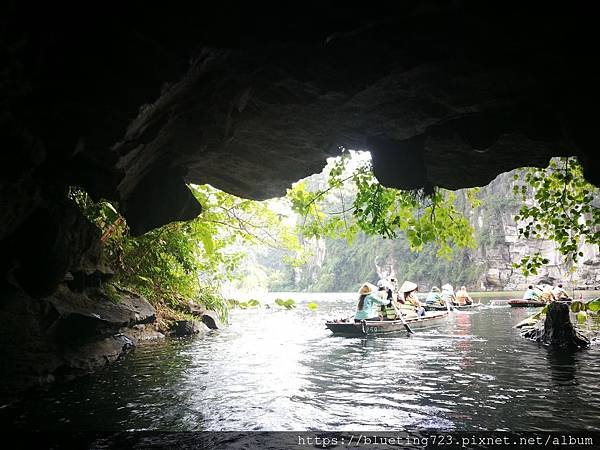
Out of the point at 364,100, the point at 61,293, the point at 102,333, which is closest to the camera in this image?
the point at 364,100

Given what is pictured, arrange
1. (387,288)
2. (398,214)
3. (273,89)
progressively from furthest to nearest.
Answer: (387,288)
(398,214)
(273,89)

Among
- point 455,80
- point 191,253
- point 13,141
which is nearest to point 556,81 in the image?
point 455,80

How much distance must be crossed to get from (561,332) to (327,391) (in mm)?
7521

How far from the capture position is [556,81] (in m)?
5.19

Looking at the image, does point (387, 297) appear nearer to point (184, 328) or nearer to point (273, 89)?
point (184, 328)

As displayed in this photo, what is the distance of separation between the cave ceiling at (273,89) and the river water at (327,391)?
2.79 meters

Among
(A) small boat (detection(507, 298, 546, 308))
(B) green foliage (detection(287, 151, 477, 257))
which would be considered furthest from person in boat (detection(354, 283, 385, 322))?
(A) small boat (detection(507, 298, 546, 308))

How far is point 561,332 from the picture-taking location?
1116cm

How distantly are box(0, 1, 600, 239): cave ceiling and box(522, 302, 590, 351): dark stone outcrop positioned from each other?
5.83m

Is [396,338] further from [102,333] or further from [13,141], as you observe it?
[13,141]

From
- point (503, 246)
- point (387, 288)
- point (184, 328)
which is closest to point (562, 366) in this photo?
point (387, 288)

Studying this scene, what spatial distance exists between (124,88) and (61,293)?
511 cm

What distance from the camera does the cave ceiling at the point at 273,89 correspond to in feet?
13.0

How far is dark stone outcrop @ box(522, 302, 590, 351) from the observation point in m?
10.9
